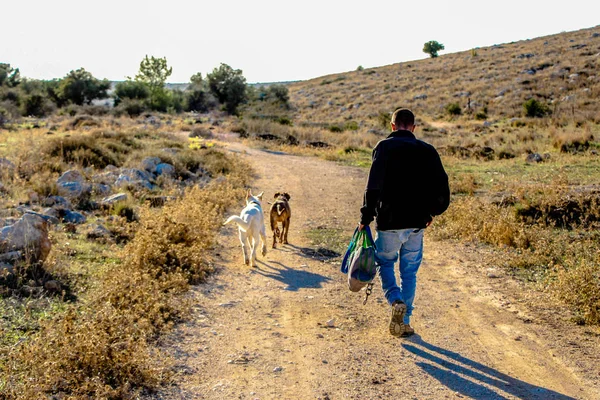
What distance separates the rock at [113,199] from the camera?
11.1m

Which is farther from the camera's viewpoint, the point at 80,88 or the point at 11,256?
the point at 80,88

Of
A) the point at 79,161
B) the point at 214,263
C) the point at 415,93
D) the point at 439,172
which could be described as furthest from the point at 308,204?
the point at 415,93

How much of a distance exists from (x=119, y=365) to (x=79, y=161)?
12126 mm

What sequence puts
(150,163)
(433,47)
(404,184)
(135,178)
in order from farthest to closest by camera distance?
(433,47) → (150,163) → (135,178) → (404,184)

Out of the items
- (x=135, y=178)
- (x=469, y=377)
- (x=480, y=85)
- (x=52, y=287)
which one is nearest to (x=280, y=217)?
(x=52, y=287)

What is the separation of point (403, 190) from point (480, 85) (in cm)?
4606

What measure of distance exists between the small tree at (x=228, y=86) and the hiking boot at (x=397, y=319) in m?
48.4

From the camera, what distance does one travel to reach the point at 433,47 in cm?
8056

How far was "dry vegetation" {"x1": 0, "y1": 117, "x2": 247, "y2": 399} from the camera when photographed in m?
4.24

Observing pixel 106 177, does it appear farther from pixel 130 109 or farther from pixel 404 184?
pixel 130 109

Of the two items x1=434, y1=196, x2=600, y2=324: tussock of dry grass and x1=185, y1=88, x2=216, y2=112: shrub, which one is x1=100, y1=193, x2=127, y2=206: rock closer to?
x1=434, y1=196, x2=600, y2=324: tussock of dry grass

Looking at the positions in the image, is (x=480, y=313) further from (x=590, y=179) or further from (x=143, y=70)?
(x=143, y=70)

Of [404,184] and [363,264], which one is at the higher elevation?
[404,184]

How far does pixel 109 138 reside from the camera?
18859mm
